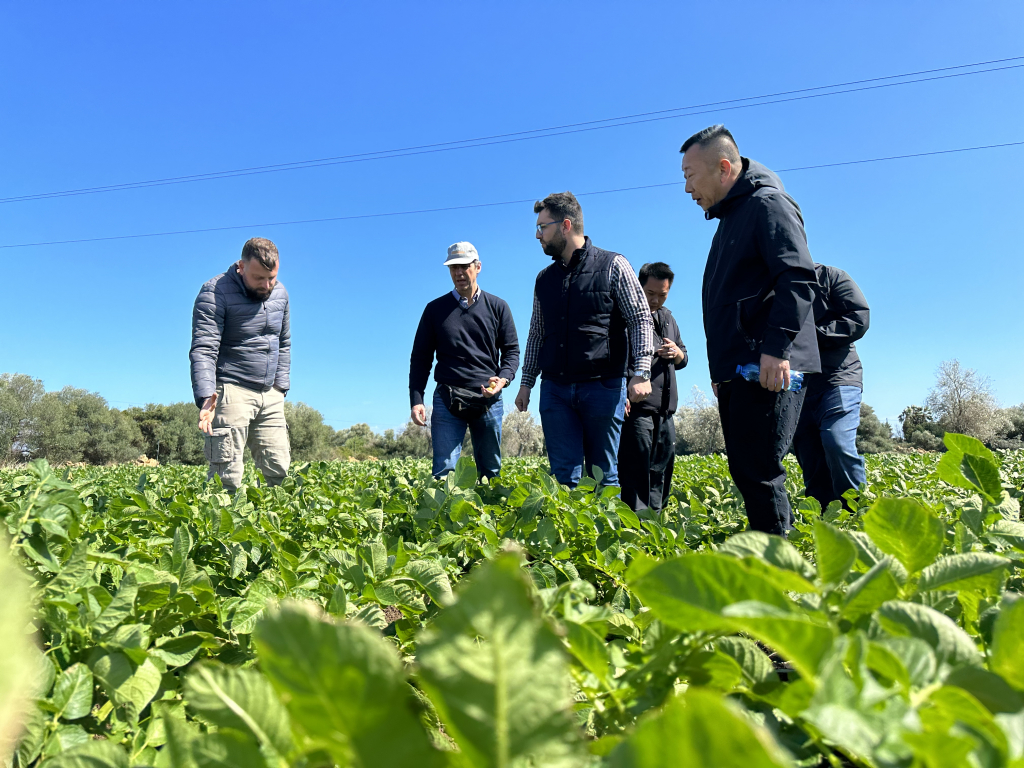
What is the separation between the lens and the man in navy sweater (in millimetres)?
5477

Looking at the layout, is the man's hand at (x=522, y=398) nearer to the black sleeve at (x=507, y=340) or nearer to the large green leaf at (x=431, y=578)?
the black sleeve at (x=507, y=340)

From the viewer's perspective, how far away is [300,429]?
5447 centimetres

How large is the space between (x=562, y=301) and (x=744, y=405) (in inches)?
77.7

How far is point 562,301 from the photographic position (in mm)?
4934

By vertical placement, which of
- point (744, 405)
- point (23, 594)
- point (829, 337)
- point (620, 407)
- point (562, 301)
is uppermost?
point (562, 301)

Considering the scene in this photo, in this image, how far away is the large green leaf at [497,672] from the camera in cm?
39

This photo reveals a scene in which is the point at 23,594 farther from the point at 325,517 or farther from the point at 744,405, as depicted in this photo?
the point at 744,405

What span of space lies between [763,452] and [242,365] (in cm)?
394

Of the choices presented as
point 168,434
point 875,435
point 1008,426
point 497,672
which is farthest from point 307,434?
point 497,672

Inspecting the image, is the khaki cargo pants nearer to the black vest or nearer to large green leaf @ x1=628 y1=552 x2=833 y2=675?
the black vest

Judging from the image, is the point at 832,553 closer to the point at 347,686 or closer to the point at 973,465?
the point at 347,686

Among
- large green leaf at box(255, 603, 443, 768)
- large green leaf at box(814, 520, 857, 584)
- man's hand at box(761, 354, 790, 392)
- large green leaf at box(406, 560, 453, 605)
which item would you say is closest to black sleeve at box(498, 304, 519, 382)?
man's hand at box(761, 354, 790, 392)

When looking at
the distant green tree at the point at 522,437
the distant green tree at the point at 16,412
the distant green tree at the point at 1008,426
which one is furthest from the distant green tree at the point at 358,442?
the distant green tree at the point at 1008,426

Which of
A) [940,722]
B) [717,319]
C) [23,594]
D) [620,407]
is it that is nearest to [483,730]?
[23,594]
